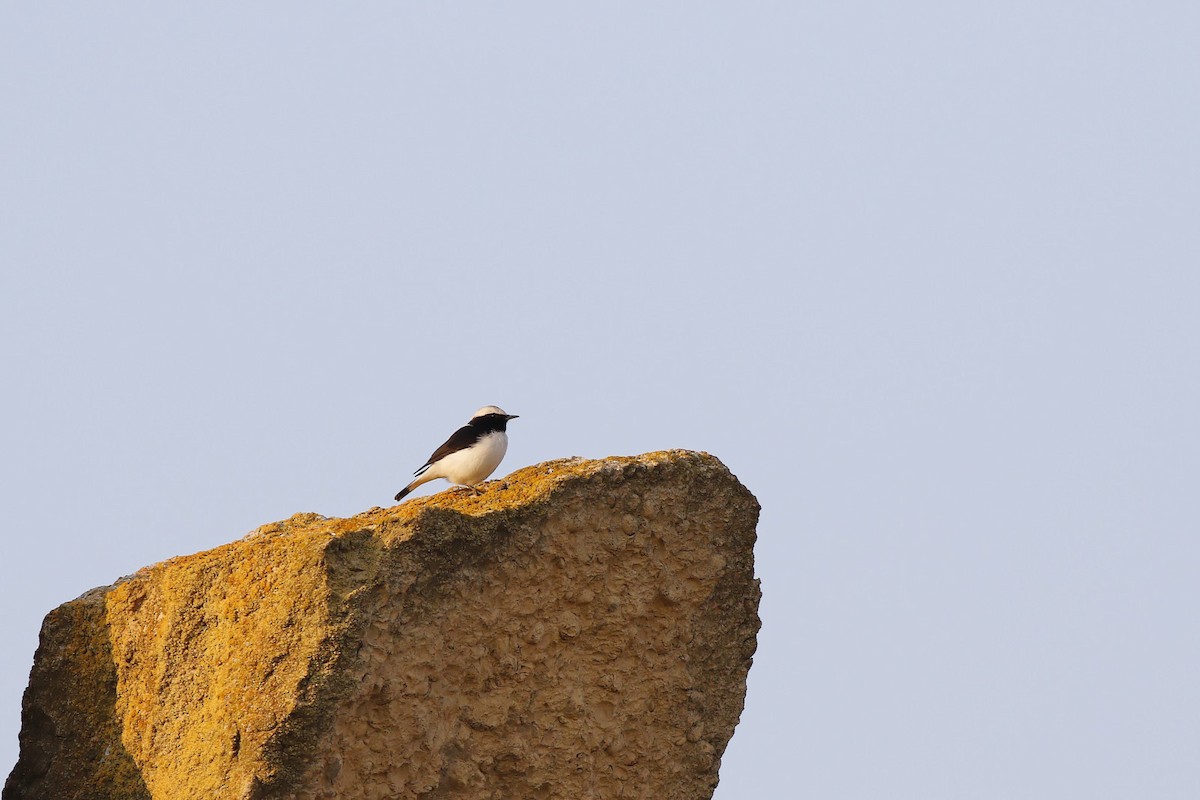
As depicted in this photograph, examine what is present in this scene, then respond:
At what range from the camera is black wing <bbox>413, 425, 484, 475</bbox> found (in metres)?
12.9

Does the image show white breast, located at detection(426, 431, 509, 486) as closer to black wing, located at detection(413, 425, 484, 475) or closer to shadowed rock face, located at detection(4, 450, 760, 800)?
black wing, located at detection(413, 425, 484, 475)

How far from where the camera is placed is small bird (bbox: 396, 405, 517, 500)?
41.8 feet

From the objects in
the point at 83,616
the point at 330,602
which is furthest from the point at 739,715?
the point at 83,616

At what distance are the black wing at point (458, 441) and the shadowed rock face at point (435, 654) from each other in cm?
243

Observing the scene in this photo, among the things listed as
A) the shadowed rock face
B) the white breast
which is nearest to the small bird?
the white breast

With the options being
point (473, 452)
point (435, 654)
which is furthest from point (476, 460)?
point (435, 654)

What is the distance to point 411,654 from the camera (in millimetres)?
9219

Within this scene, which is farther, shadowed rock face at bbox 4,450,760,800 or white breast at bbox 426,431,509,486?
white breast at bbox 426,431,509,486

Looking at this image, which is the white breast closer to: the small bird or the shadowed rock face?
the small bird

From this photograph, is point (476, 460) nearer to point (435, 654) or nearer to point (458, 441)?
point (458, 441)

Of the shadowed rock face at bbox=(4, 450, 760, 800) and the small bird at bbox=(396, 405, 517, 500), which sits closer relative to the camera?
the shadowed rock face at bbox=(4, 450, 760, 800)

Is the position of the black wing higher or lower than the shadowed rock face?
higher

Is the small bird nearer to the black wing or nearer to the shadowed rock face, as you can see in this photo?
the black wing

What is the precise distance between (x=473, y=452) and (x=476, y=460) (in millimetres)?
79
